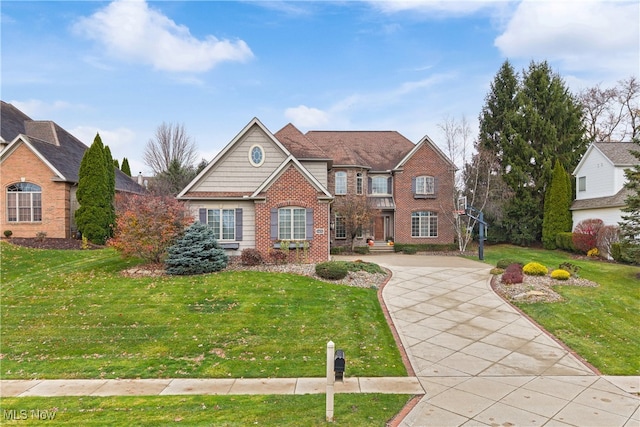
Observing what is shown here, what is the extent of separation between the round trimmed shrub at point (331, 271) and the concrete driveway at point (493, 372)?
6.48 feet

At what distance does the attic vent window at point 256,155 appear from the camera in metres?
17.4

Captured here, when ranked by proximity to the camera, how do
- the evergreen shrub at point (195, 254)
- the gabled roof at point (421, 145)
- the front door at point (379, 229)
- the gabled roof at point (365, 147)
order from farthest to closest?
the front door at point (379, 229) < the gabled roof at point (365, 147) < the gabled roof at point (421, 145) < the evergreen shrub at point (195, 254)

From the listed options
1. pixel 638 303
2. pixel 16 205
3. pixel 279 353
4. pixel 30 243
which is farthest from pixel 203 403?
Result: pixel 16 205

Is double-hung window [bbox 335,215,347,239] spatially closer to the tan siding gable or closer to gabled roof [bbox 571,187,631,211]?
the tan siding gable

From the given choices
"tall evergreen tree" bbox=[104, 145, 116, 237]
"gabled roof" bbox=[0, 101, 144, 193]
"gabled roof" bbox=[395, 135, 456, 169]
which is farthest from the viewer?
"gabled roof" bbox=[395, 135, 456, 169]

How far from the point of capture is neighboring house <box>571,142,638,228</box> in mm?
21516

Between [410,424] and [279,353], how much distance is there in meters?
3.50

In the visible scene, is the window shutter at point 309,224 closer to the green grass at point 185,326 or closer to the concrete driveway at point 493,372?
the green grass at point 185,326

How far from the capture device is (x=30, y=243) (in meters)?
19.7

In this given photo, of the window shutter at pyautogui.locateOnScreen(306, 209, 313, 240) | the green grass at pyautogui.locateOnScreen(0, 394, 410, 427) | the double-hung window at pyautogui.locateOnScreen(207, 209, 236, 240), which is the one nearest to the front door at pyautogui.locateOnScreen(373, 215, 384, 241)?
the window shutter at pyautogui.locateOnScreen(306, 209, 313, 240)

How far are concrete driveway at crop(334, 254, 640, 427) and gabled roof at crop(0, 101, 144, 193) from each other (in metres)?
20.9

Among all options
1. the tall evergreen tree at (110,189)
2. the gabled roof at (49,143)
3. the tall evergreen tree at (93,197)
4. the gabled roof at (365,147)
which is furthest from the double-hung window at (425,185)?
the gabled roof at (49,143)

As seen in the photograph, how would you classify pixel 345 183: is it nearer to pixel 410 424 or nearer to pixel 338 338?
pixel 338 338

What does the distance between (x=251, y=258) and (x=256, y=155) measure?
498 cm
